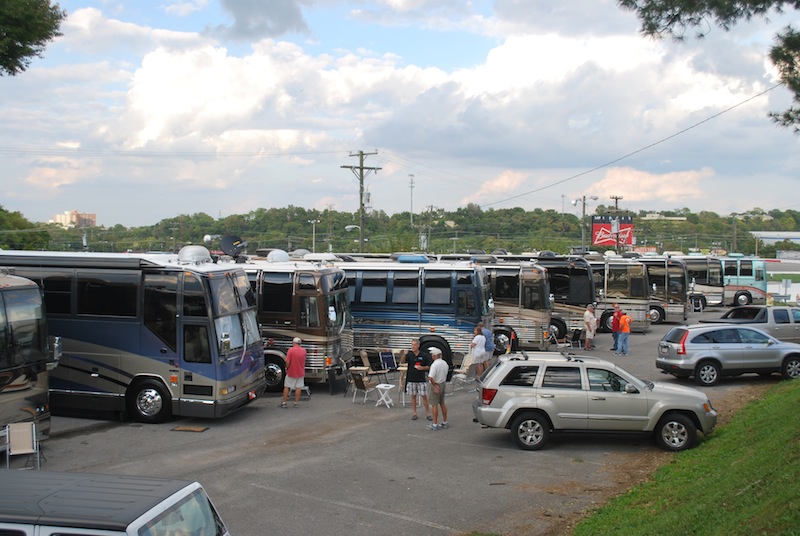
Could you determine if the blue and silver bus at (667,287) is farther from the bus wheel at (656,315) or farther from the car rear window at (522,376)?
the car rear window at (522,376)

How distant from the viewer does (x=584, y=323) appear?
2805cm

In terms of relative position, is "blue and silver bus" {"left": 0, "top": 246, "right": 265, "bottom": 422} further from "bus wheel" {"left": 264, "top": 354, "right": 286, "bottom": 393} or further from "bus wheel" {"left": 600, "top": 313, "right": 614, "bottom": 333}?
"bus wheel" {"left": 600, "top": 313, "right": 614, "bottom": 333}

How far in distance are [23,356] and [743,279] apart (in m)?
43.7

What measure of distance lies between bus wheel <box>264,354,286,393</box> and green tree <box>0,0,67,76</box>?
10317mm

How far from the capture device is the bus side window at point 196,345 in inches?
587

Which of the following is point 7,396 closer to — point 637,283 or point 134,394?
point 134,394

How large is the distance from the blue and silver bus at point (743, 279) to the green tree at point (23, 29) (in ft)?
128

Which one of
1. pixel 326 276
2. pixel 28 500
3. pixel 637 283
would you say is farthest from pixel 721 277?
pixel 28 500

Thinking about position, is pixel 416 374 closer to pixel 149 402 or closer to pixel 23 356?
pixel 149 402

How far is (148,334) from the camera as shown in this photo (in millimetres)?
15242

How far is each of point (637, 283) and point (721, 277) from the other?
551 inches

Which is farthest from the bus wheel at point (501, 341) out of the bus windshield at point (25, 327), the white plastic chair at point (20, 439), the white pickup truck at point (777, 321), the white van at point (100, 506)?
the white van at point (100, 506)

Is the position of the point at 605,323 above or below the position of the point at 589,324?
below

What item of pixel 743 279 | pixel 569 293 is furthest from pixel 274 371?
pixel 743 279
